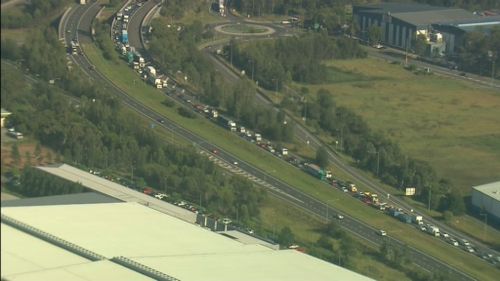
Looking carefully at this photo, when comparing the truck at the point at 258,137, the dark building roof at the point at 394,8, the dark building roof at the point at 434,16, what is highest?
the dark building roof at the point at 394,8

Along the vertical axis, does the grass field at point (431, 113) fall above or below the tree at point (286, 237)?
below

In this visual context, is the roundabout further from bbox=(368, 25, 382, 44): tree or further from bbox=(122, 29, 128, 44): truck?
bbox=(122, 29, 128, 44): truck

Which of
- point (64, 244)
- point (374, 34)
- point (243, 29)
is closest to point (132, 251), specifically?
point (64, 244)

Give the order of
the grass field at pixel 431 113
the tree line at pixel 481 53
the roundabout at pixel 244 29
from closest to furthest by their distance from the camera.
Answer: the grass field at pixel 431 113 < the tree line at pixel 481 53 < the roundabout at pixel 244 29

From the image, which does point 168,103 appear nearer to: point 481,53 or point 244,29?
point 244,29

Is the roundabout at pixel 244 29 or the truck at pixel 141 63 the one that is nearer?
the truck at pixel 141 63

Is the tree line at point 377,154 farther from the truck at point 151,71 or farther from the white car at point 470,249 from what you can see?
the truck at point 151,71

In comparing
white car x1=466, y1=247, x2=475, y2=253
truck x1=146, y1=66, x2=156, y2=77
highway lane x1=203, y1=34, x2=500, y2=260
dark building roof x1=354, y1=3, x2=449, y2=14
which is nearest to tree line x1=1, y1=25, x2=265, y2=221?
highway lane x1=203, y1=34, x2=500, y2=260

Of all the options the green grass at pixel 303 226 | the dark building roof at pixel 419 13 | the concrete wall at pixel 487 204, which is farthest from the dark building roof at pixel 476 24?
the green grass at pixel 303 226
